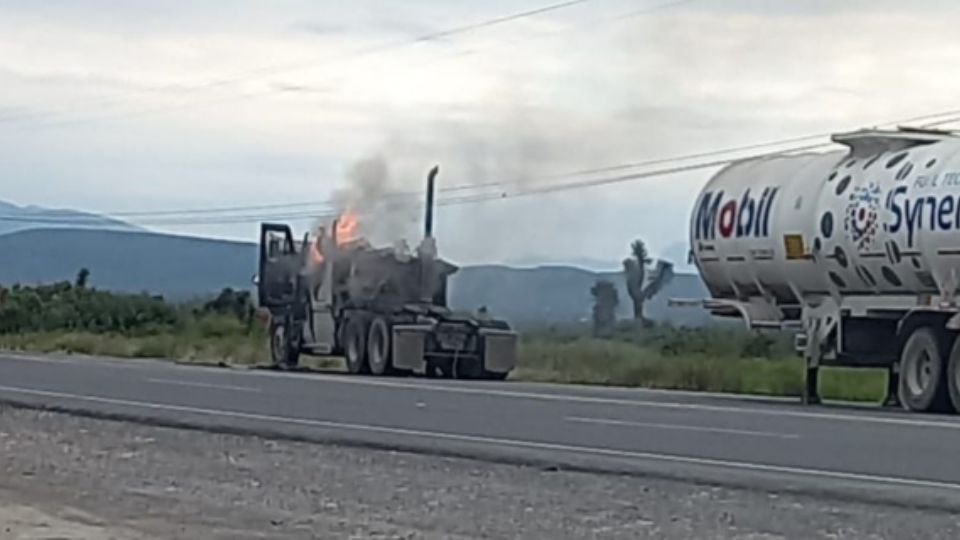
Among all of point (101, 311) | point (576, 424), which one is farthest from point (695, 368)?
point (101, 311)

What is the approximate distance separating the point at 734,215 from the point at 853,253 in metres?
2.91

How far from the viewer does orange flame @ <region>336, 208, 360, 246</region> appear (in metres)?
42.4

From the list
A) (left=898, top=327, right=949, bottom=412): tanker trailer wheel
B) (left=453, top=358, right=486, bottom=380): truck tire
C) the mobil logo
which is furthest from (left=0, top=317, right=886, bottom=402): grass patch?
(left=898, top=327, right=949, bottom=412): tanker trailer wheel

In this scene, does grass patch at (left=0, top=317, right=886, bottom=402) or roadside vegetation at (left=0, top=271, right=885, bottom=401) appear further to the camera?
roadside vegetation at (left=0, top=271, right=885, bottom=401)

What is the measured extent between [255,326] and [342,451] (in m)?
42.9

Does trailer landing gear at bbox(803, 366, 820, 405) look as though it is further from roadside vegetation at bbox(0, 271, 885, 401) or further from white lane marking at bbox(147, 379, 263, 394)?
white lane marking at bbox(147, 379, 263, 394)

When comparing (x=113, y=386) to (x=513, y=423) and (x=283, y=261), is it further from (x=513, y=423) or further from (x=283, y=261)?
(x=283, y=261)

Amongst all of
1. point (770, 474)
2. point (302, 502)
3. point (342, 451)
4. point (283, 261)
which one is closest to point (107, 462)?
point (342, 451)

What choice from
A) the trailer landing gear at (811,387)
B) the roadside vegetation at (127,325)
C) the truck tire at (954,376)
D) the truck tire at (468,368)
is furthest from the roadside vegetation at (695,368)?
the roadside vegetation at (127,325)

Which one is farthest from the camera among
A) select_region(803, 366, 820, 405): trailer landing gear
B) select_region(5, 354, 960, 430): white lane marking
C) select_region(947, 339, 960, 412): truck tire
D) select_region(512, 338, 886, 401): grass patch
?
select_region(512, 338, 886, 401): grass patch

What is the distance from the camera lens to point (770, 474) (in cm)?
1750

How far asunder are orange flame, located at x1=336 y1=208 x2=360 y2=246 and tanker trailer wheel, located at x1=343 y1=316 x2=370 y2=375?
168 cm

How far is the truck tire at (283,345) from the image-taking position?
144 ft

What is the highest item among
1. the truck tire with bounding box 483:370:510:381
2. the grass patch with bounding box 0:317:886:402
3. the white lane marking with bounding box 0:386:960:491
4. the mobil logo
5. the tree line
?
the mobil logo
